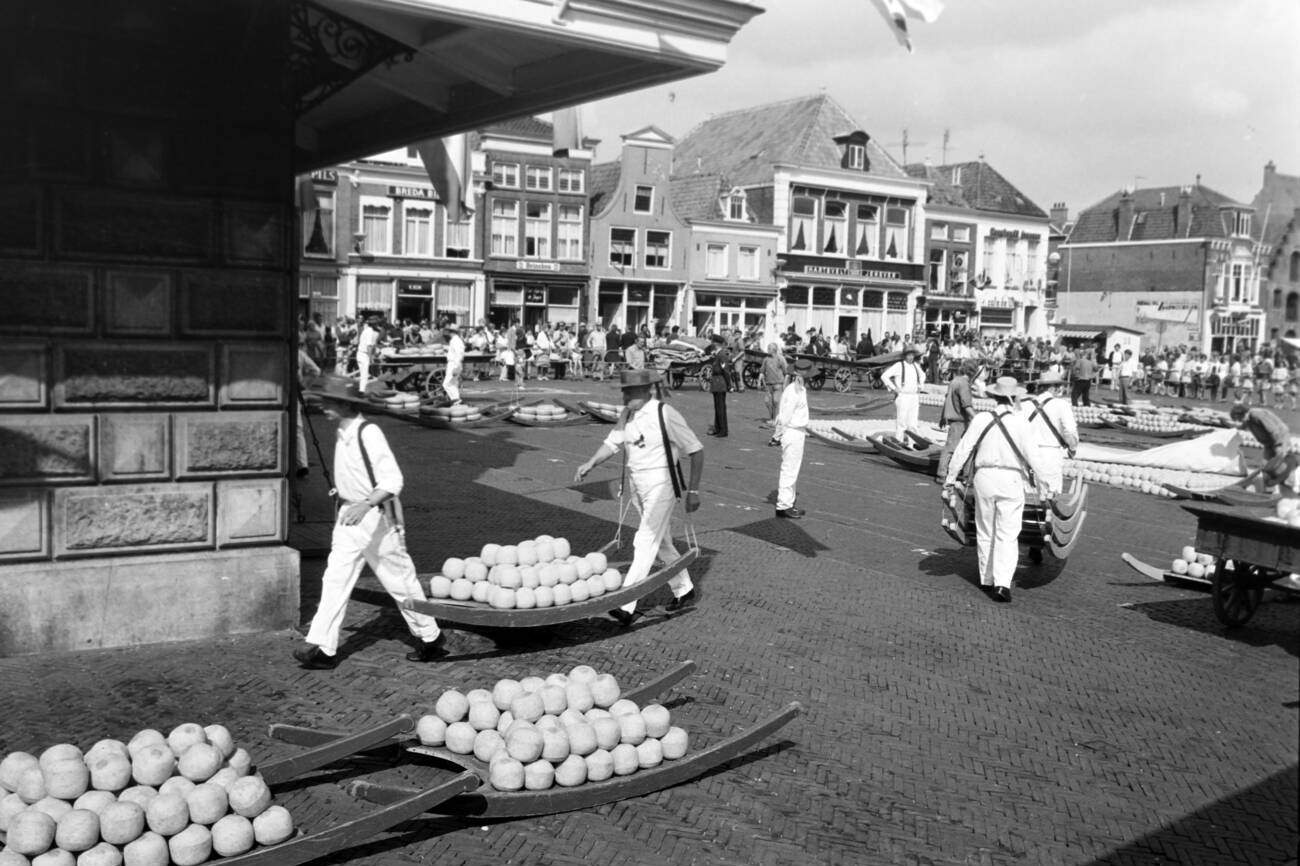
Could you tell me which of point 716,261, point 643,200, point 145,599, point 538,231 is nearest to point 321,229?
point 538,231

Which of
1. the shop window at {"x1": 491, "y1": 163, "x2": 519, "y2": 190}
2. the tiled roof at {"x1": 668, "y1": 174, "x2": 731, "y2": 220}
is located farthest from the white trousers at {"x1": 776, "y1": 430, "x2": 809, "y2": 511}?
the tiled roof at {"x1": 668, "y1": 174, "x2": 731, "y2": 220}

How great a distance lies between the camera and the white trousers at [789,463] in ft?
44.4

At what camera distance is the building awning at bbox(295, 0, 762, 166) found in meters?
7.08

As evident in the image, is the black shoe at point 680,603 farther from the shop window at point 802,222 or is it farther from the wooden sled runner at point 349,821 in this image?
the shop window at point 802,222

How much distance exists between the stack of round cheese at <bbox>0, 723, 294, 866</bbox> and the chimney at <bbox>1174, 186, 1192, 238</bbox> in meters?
71.3

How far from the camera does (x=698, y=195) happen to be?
50750mm

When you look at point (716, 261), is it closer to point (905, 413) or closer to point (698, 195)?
point (698, 195)

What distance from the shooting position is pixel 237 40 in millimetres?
7770

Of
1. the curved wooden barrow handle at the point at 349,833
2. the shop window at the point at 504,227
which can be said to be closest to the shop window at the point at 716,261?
the shop window at the point at 504,227

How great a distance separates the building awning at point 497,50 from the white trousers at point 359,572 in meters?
3.02

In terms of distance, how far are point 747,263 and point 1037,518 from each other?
39659 millimetres

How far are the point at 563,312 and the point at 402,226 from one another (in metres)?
6.79

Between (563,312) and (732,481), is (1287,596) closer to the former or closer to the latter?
Result: (732,481)

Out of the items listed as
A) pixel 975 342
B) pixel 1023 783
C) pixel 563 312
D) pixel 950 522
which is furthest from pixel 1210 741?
pixel 975 342
